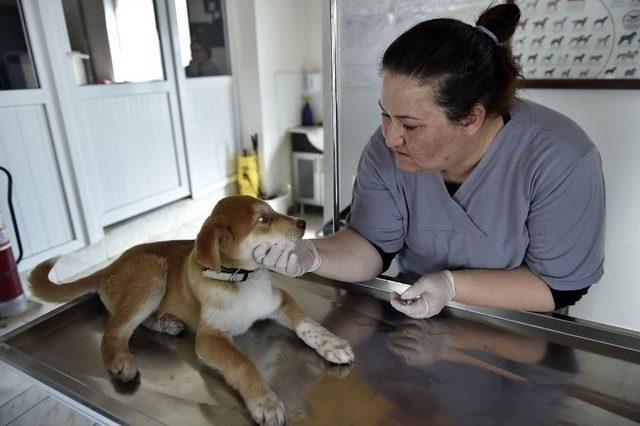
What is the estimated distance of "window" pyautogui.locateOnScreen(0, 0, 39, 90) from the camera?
230 cm

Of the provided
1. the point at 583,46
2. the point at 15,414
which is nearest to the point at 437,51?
the point at 583,46

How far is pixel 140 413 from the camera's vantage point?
70cm

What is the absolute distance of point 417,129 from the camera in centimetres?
90

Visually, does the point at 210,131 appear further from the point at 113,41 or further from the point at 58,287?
the point at 58,287

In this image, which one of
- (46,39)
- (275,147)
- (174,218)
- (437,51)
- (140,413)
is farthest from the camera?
(275,147)

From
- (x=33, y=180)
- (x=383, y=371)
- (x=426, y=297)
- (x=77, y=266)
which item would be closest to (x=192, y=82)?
(x=33, y=180)

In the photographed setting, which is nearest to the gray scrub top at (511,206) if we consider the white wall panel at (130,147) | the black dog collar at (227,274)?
the black dog collar at (227,274)

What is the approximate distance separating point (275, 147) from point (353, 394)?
330 cm

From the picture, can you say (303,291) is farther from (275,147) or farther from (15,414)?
(275,147)

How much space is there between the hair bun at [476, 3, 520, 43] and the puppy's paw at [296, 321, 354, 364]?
73 cm

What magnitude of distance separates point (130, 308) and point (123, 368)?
16 cm

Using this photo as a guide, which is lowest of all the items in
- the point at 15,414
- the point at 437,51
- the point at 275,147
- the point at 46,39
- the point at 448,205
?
the point at 15,414

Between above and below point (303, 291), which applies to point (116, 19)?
above

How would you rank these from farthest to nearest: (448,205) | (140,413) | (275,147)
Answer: (275,147) < (448,205) < (140,413)
